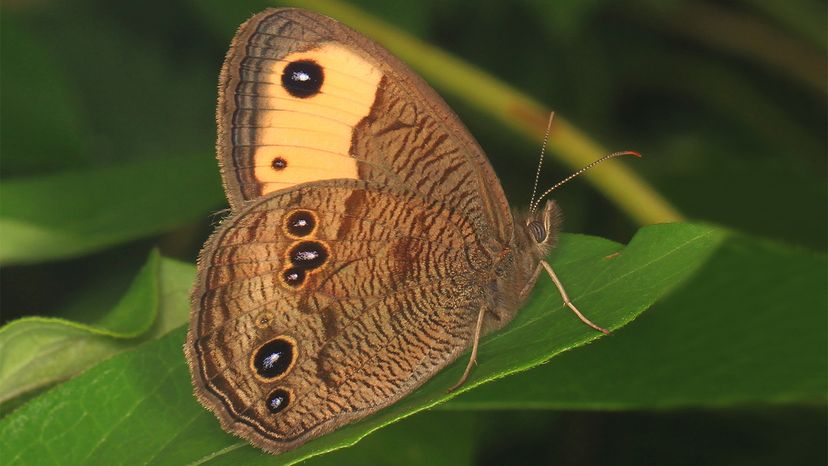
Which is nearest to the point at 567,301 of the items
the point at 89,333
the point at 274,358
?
the point at 274,358

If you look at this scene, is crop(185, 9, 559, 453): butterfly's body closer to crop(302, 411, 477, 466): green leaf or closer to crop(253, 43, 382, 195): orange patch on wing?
crop(253, 43, 382, 195): orange patch on wing

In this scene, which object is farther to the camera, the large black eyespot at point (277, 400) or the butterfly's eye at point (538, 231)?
the butterfly's eye at point (538, 231)

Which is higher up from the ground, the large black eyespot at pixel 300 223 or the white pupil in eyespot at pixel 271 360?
the large black eyespot at pixel 300 223

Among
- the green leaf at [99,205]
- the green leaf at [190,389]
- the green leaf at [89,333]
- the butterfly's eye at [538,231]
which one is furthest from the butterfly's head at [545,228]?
the green leaf at [99,205]

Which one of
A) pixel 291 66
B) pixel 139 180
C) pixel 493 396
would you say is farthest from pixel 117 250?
pixel 493 396

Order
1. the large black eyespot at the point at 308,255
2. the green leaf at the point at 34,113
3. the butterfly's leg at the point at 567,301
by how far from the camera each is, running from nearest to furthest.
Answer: the butterfly's leg at the point at 567,301 → the large black eyespot at the point at 308,255 → the green leaf at the point at 34,113

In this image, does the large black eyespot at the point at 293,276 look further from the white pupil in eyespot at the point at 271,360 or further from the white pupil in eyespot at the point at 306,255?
the white pupil in eyespot at the point at 271,360

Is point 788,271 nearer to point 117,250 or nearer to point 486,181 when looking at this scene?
point 486,181

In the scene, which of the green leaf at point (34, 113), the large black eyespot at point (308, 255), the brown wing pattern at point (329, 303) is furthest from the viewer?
the green leaf at point (34, 113)
